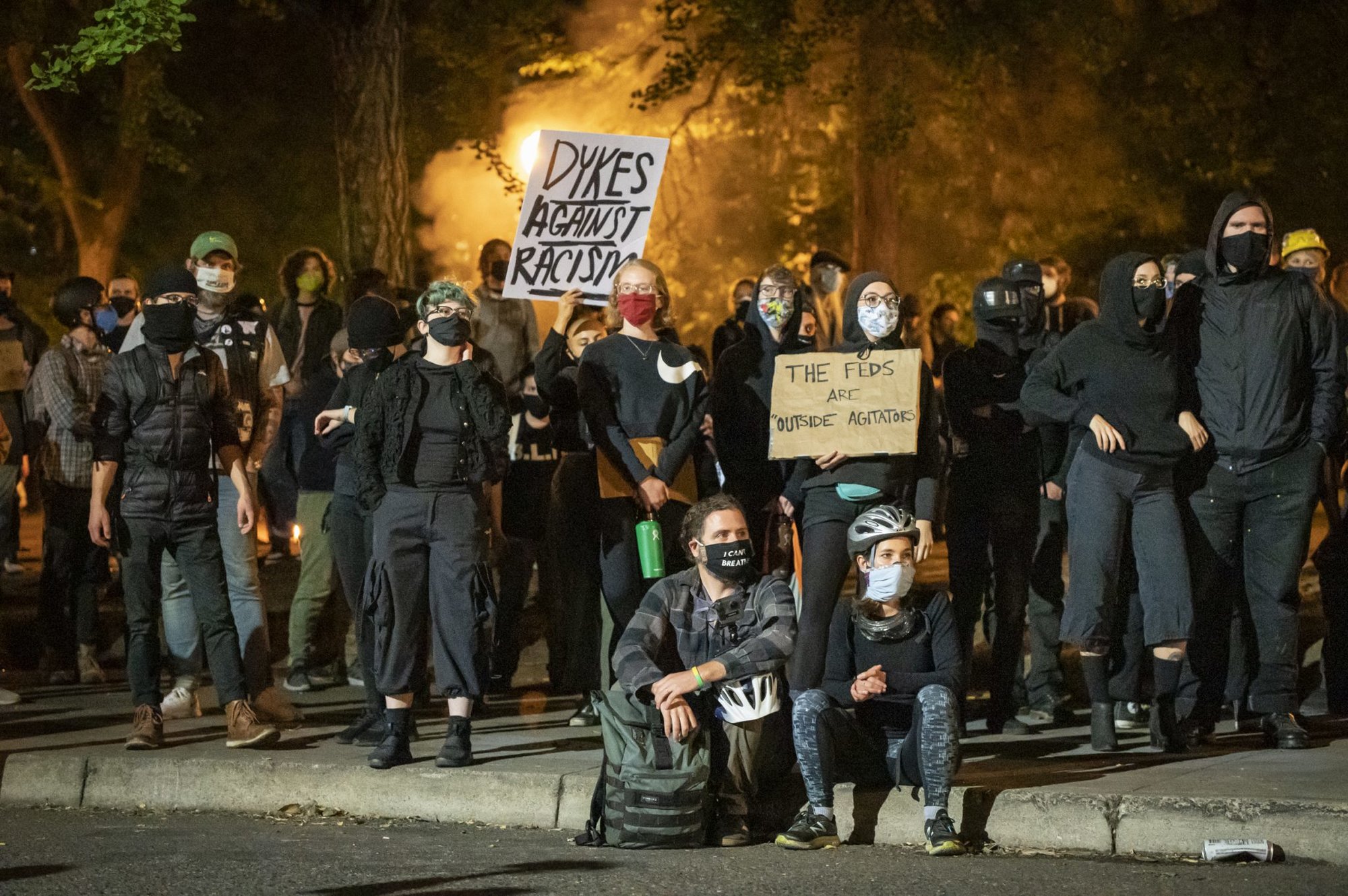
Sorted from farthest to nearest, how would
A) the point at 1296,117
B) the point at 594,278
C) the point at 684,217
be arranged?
the point at 684,217, the point at 1296,117, the point at 594,278

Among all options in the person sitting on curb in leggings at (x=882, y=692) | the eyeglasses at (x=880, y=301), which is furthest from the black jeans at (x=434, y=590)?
the eyeglasses at (x=880, y=301)

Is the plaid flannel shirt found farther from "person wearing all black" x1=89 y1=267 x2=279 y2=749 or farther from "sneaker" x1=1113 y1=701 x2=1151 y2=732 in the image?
"sneaker" x1=1113 y1=701 x2=1151 y2=732

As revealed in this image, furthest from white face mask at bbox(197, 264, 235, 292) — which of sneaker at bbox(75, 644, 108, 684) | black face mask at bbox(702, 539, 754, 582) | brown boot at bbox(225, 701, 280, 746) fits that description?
black face mask at bbox(702, 539, 754, 582)

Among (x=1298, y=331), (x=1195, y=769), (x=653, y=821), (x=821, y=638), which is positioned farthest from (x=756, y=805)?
(x=1298, y=331)

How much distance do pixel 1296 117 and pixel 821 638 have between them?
1537 cm

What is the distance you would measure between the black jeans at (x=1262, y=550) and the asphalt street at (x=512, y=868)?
5.77 ft

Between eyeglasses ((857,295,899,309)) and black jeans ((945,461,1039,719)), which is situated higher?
eyeglasses ((857,295,899,309))

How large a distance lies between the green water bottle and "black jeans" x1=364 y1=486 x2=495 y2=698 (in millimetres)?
671

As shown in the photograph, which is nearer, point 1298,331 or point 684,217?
point 1298,331

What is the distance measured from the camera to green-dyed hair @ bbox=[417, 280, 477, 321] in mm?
8312

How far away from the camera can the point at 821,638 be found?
8.13m

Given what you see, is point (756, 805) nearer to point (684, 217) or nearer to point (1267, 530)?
point (1267, 530)

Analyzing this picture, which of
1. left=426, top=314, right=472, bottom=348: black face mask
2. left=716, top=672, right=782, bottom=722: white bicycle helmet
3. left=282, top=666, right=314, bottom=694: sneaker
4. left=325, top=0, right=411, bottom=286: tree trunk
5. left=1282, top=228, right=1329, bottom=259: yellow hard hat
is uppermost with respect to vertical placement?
left=325, top=0, right=411, bottom=286: tree trunk

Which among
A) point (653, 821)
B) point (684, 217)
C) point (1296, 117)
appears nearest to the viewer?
point (653, 821)
